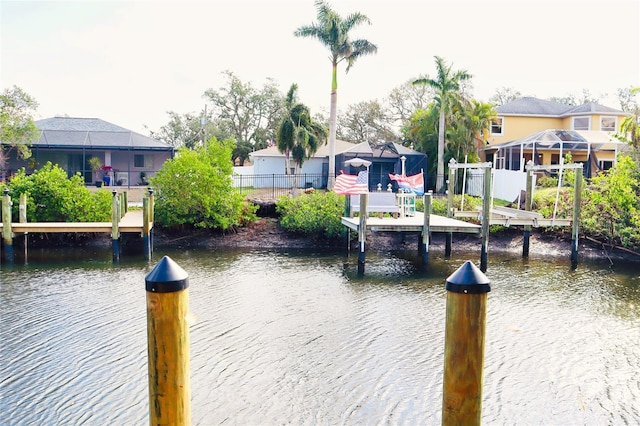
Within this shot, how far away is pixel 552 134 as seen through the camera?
108 feet

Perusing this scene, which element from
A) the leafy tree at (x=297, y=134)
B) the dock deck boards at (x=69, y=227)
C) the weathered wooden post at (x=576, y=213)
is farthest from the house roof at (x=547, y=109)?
the dock deck boards at (x=69, y=227)

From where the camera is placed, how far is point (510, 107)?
136 ft

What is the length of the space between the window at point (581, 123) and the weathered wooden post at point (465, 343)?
38.9 m

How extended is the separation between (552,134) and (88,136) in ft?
87.4

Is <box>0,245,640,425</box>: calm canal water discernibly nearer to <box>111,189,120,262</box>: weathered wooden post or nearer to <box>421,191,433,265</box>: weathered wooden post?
<box>421,191,433,265</box>: weathered wooden post

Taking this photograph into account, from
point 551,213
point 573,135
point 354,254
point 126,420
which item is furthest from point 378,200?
point 573,135

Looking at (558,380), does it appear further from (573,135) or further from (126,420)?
(573,135)

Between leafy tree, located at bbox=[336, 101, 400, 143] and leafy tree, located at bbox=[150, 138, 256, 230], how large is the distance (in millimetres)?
33097

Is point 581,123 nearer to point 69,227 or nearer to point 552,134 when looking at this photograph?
point 552,134

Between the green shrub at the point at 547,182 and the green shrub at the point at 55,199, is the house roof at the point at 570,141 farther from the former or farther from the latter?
the green shrub at the point at 55,199

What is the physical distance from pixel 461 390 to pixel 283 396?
4684mm

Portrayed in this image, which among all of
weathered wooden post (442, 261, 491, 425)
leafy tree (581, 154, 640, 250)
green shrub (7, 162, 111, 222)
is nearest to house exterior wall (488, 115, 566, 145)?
leafy tree (581, 154, 640, 250)

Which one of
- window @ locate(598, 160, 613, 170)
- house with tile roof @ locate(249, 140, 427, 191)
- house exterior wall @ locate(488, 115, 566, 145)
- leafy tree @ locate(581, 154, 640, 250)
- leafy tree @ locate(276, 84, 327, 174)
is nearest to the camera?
leafy tree @ locate(581, 154, 640, 250)

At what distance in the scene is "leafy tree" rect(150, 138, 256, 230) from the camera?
74.6 feet
